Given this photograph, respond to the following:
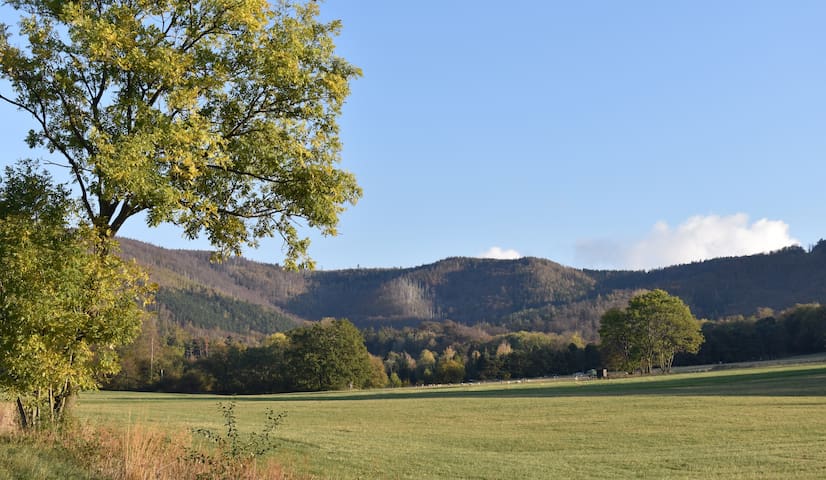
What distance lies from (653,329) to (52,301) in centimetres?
10552

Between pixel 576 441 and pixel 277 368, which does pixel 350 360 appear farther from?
pixel 576 441

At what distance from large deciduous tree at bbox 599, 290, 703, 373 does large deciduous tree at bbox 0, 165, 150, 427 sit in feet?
333

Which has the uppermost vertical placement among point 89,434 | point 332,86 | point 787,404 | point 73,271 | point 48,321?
point 332,86

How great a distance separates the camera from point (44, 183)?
15242 millimetres

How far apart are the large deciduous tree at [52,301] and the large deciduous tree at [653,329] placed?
333 feet

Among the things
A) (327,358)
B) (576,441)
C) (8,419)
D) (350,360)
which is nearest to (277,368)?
(327,358)

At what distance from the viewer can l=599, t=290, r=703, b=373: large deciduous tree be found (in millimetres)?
107000

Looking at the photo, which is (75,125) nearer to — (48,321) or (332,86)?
(48,321)

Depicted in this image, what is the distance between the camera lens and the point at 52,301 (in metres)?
13.1

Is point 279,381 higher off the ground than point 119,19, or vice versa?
point 119,19

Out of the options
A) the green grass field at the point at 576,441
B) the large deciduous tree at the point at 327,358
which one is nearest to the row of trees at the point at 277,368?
the large deciduous tree at the point at 327,358

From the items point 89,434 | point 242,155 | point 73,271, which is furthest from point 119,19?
point 89,434

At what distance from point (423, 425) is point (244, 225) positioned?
19009 millimetres

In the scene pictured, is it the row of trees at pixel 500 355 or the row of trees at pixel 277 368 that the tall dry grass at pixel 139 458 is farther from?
the row of trees at pixel 277 368
